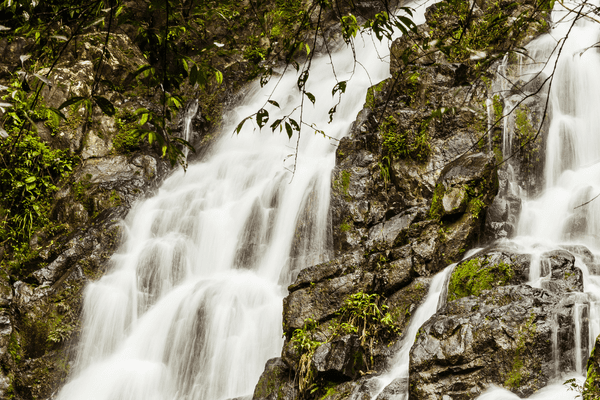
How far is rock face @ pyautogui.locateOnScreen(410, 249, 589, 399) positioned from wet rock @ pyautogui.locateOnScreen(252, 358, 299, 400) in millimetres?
1645

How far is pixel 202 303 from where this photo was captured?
25.8ft

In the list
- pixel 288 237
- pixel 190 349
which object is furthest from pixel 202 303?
pixel 288 237

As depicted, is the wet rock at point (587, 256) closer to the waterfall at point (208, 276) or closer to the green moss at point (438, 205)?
the green moss at point (438, 205)

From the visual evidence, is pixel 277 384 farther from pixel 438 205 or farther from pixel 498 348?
pixel 438 205

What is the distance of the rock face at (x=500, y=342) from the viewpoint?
4.57 m

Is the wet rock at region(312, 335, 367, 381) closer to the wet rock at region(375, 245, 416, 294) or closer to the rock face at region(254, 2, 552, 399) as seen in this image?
the rock face at region(254, 2, 552, 399)

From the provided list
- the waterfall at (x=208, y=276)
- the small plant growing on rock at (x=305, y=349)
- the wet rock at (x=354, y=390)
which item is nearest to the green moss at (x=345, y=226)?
the waterfall at (x=208, y=276)

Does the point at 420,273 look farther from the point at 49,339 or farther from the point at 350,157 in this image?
the point at 49,339

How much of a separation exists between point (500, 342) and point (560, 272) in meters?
1.54

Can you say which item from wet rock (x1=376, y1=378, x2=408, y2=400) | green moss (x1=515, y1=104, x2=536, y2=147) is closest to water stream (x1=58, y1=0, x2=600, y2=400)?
wet rock (x1=376, y1=378, x2=408, y2=400)

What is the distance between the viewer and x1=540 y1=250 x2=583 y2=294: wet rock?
5289mm

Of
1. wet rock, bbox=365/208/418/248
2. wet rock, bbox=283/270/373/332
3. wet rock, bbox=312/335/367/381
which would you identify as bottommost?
wet rock, bbox=312/335/367/381

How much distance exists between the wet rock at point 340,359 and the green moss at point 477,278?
1.37 meters

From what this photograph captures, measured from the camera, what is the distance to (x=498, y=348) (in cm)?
469
